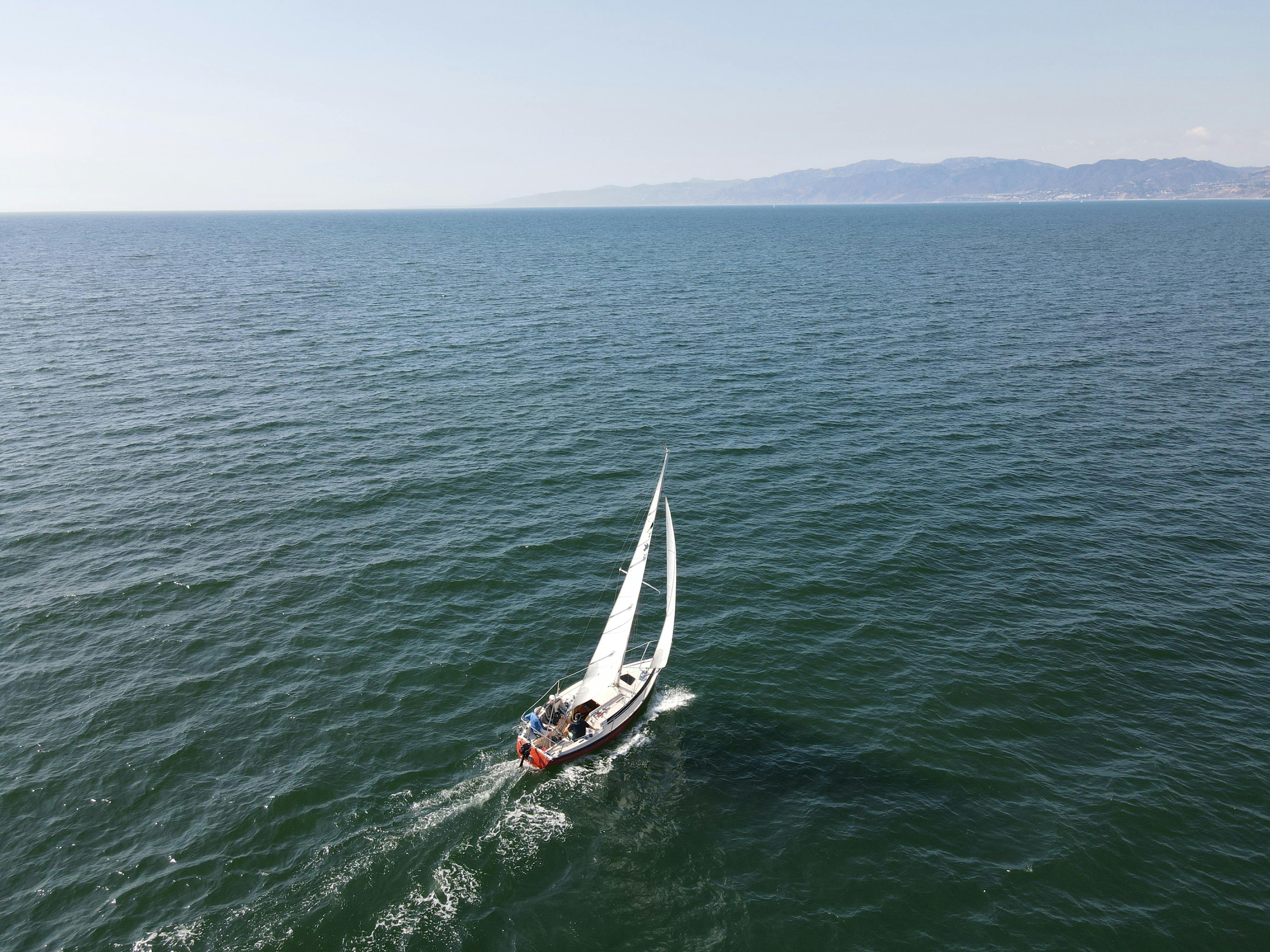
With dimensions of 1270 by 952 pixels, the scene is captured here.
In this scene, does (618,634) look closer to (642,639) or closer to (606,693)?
(606,693)

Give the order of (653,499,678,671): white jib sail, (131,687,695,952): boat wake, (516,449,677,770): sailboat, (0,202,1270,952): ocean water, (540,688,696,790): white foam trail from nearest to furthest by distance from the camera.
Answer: (131,687,695,952): boat wake → (0,202,1270,952): ocean water → (540,688,696,790): white foam trail → (516,449,677,770): sailboat → (653,499,678,671): white jib sail

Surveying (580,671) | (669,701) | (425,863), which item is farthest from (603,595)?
(425,863)

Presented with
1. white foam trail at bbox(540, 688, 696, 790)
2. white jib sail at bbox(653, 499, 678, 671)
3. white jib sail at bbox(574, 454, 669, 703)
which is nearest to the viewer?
white foam trail at bbox(540, 688, 696, 790)

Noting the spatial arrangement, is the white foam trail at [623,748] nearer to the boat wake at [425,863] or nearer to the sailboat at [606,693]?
the boat wake at [425,863]

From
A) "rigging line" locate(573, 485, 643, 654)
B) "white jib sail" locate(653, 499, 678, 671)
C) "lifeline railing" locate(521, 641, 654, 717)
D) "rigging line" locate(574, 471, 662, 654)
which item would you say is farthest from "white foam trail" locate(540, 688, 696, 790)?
"rigging line" locate(573, 485, 643, 654)

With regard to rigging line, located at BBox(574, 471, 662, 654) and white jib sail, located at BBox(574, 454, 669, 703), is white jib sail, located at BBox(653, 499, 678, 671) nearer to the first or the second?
white jib sail, located at BBox(574, 454, 669, 703)

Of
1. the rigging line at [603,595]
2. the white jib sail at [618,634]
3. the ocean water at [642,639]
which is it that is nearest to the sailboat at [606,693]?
the white jib sail at [618,634]

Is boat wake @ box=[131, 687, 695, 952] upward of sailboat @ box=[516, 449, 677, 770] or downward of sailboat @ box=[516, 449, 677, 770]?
downward
